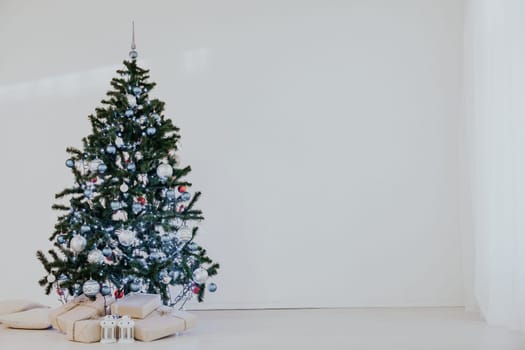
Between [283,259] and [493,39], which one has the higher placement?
[493,39]

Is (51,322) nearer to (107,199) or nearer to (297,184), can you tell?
(107,199)

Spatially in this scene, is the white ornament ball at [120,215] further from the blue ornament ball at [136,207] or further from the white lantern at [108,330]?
the white lantern at [108,330]

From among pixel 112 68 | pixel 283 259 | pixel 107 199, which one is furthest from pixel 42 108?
pixel 283 259

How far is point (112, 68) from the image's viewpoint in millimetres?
4504

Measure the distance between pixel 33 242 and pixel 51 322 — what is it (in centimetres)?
104

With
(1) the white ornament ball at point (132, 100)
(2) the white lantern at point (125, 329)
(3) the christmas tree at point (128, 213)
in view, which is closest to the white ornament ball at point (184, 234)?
(3) the christmas tree at point (128, 213)

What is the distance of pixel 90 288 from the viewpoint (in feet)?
11.4

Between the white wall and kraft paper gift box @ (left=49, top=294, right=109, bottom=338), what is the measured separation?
0.97 meters

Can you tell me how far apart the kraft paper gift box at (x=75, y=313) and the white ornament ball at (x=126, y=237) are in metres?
0.34

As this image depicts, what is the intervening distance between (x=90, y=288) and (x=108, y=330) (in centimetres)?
25

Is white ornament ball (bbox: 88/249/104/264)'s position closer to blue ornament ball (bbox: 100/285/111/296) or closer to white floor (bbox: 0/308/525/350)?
blue ornament ball (bbox: 100/285/111/296)

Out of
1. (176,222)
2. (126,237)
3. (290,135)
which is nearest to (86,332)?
(126,237)

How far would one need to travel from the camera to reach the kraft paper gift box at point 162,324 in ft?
11.0

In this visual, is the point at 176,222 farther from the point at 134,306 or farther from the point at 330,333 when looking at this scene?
the point at 330,333
